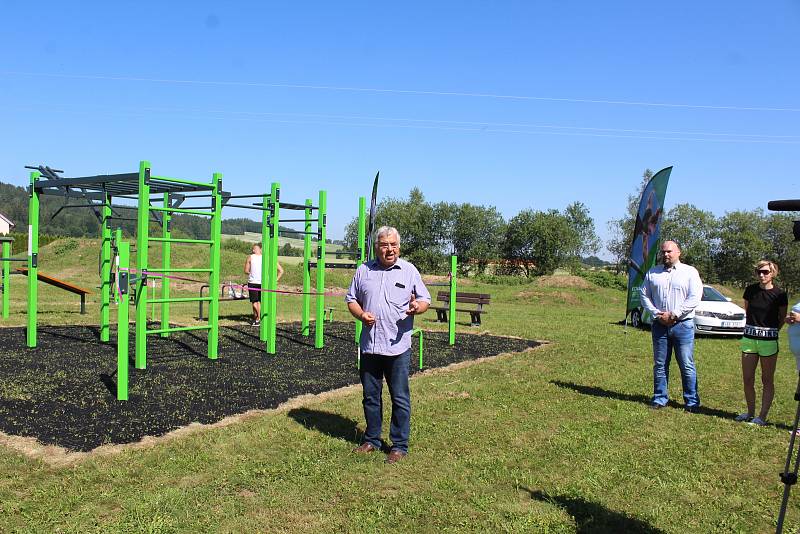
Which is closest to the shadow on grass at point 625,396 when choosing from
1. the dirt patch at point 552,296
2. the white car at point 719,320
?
the white car at point 719,320

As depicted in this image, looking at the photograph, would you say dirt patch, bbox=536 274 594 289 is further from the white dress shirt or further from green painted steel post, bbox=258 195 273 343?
the white dress shirt

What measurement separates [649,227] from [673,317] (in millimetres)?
5650

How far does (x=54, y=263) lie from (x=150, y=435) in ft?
101

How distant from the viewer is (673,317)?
22.0ft

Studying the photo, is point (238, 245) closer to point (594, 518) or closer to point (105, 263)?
point (105, 263)

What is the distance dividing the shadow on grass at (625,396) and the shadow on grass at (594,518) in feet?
10.6

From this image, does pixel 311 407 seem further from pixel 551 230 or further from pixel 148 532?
pixel 551 230

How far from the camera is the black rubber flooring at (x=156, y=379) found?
5.46m

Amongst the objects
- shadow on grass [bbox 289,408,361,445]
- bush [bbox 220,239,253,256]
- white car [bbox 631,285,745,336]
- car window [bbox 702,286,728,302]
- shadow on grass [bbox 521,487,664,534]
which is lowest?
shadow on grass [bbox 521,487,664,534]

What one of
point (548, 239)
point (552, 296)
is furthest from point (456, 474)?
point (548, 239)

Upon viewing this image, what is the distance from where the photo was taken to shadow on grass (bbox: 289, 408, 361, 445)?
17.8 ft

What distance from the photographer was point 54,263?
105ft

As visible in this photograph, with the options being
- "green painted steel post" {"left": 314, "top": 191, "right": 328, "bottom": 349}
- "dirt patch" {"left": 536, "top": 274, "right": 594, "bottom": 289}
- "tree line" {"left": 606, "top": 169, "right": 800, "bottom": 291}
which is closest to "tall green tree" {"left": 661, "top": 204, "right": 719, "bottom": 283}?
"tree line" {"left": 606, "top": 169, "right": 800, "bottom": 291}

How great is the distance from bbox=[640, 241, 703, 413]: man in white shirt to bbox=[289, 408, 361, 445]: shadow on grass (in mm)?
3365
